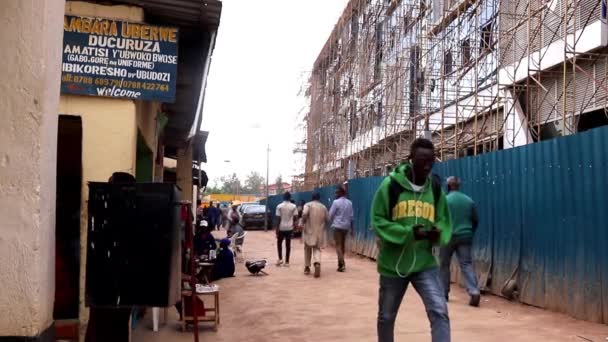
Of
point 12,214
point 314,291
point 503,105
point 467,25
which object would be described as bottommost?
point 314,291

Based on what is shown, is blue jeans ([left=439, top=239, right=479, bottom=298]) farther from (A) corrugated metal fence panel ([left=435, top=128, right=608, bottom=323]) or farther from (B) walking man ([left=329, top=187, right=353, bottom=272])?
(B) walking man ([left=329, top=187, right=353, bottom=272])

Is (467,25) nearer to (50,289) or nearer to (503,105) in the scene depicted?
(503,105)

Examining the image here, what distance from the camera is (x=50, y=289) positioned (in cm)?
411

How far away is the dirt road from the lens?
6.66 m

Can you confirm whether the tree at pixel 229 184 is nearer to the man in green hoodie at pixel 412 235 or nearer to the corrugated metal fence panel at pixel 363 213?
the corrugated metal fence panel at pixel 363 213

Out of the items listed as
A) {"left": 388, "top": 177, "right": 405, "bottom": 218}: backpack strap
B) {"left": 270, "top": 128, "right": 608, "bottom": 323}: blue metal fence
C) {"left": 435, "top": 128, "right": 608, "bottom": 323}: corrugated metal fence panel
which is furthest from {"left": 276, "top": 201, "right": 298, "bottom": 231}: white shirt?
{"left": 388, "top": 177, "right": 405, "bottom": 218}: backpack strap

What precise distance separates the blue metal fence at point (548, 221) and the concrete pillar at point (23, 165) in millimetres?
5733

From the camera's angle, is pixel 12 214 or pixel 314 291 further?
pixel 314 291

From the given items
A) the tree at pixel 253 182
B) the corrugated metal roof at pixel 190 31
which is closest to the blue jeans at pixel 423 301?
the corrugated metal roof at pixel 190 31

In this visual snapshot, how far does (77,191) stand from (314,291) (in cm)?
523

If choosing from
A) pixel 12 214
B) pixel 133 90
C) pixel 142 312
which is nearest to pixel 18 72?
pixel 12 214

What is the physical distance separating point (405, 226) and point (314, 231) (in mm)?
8097

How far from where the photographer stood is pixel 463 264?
28.4 ft

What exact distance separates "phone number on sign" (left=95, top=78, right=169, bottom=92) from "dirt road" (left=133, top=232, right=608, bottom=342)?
8.72 feet
